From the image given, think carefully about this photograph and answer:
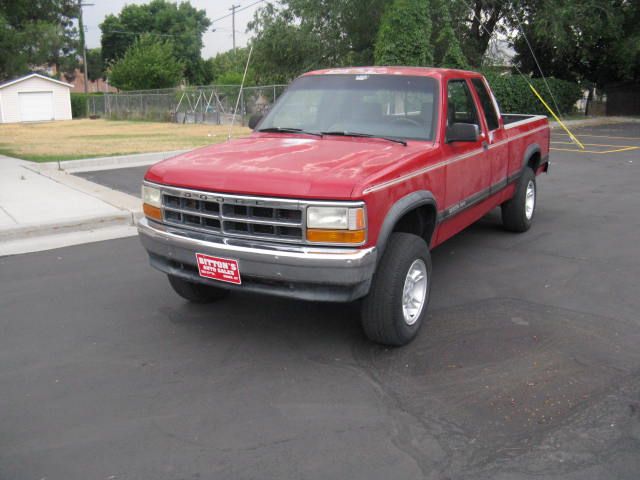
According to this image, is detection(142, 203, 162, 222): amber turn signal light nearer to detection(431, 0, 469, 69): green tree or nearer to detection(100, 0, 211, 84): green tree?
detection(431, 0, 469, 69): green tree

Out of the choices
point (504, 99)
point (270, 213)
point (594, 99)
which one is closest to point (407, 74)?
point (270, 213)

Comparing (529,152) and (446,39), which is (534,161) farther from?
(446,39)

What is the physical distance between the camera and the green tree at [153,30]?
80.4 m

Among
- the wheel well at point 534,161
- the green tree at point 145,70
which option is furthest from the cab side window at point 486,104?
the green tree at point 145,70

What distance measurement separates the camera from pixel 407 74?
17.7 ft

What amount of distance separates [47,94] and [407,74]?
50.3 m

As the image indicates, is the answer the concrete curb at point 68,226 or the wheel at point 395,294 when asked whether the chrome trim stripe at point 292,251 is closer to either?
the wheel at point 395,294

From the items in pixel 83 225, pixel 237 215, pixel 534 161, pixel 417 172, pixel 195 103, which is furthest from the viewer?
pixel 195 103

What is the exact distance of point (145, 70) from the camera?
166 feet

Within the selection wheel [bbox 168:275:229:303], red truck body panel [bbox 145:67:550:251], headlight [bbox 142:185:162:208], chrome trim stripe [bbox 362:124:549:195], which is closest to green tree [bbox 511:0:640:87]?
chrome trim stripe [bbox 362:124:549:195]

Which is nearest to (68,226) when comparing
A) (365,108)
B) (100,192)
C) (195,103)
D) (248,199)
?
(100,192)

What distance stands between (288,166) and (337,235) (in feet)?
2.01

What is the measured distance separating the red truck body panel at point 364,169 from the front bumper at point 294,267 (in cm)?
23

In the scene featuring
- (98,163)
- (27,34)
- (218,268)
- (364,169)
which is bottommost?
(98,163)
